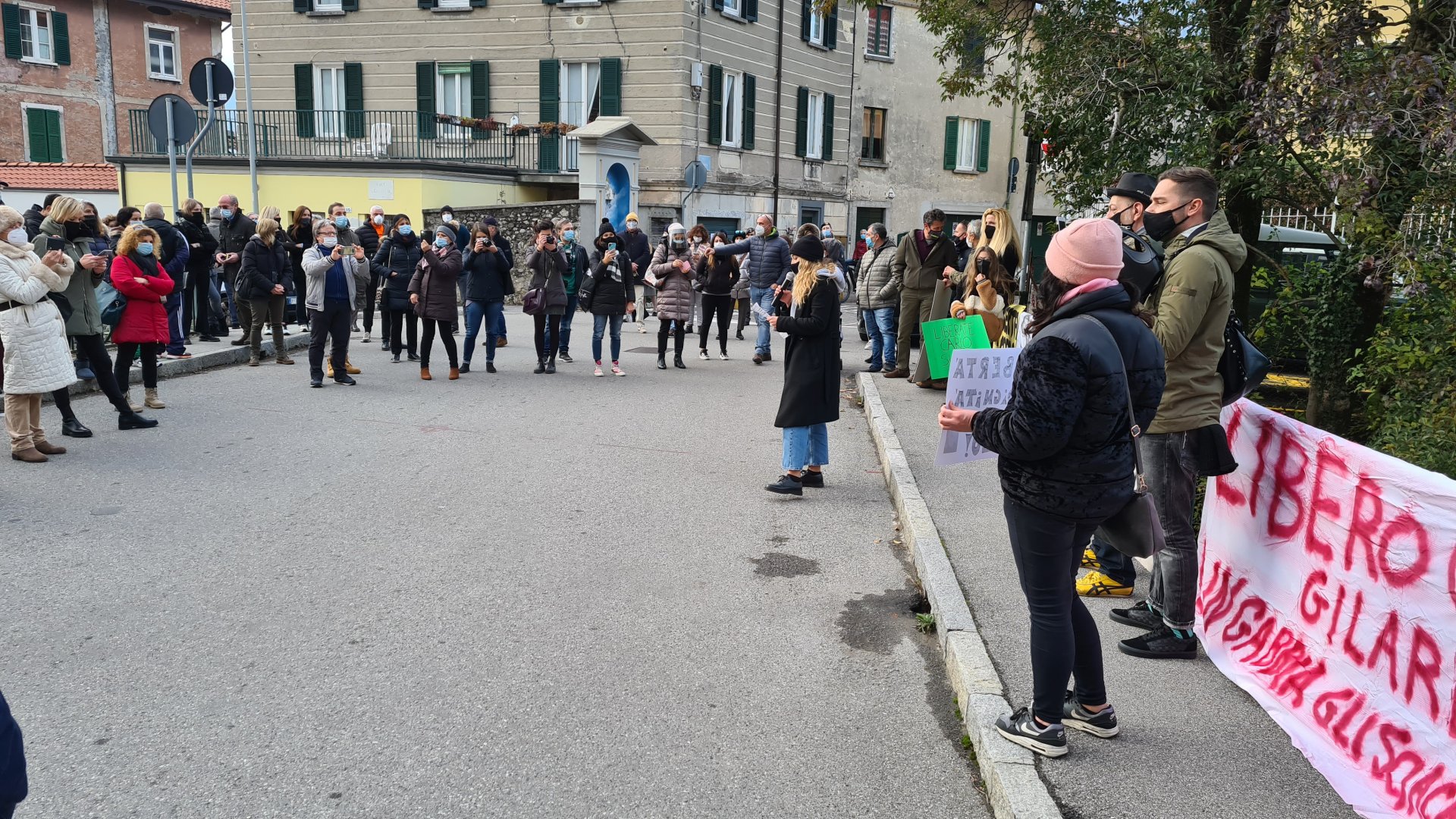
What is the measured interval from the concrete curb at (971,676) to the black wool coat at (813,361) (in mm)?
832

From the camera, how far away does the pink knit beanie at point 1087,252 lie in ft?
12.1

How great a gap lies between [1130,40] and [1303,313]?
8.30 ft

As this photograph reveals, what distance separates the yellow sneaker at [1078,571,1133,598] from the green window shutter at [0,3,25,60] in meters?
40.8

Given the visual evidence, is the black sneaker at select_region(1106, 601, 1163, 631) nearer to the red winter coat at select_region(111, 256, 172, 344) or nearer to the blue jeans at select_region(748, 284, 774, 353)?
the red winter coat at select_region(111, 256, 172, 344)

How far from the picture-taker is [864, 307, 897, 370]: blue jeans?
45.1 feet

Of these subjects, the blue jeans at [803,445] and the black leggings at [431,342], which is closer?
the blue jeans at [803,445]

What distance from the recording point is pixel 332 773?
3.92m

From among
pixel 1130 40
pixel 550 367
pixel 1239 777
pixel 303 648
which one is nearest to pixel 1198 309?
pixel 1239 777

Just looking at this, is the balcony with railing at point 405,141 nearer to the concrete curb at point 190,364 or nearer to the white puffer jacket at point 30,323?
the concrete curb at point 190,364

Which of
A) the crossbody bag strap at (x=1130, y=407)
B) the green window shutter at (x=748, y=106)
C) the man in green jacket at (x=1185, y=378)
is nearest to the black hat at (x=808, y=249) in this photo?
the man in green jacket at (x=1185, y=378)

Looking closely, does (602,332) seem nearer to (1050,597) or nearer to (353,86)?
(1050,597)

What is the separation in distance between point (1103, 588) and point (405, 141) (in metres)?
26.8

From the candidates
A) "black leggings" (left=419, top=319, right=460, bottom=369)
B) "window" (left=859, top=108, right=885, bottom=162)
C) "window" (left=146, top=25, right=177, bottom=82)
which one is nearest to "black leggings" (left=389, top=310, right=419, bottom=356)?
"black leggings" (left=419, top=319, right=460, bottom=369)

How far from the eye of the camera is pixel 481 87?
30.2 meters
